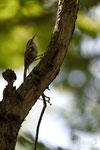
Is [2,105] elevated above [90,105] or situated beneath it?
situated beneath

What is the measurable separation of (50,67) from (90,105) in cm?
455

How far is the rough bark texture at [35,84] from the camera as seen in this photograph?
2.79m

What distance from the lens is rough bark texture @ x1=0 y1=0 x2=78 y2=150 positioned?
110 inches

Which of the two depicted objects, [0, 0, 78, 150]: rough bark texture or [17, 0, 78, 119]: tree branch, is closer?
[0, 0, 78, 150]: rough bark texture

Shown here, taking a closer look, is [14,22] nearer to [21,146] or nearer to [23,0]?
[23,0]

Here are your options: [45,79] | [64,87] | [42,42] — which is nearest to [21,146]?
[42,42]

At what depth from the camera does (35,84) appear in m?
2.91

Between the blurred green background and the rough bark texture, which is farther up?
the blurred green background

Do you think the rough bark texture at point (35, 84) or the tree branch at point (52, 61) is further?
the tree branch at point (52, 61)

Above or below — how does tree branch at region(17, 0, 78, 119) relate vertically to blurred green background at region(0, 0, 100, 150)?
below

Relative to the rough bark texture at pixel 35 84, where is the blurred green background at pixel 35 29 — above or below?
above

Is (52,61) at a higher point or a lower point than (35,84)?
higher

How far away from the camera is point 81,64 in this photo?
17.3 feet

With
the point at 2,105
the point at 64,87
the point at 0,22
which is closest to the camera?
the point at 2,105
